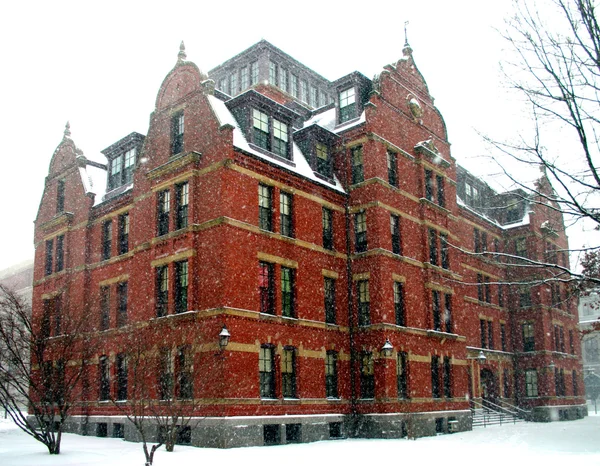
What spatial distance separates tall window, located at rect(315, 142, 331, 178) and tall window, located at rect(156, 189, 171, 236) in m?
7.79

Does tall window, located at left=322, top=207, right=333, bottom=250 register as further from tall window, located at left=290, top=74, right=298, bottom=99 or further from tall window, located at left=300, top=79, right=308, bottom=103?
tall window, located at left=300, top=79, right=308, bottom=103

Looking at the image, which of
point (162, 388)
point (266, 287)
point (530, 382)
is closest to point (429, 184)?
point (266, 287)

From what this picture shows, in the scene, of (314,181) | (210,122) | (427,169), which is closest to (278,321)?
(314,181)

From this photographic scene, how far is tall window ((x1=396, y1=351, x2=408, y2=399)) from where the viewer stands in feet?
94.3

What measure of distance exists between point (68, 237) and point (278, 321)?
15813 millimetres

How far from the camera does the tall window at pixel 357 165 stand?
100 feet

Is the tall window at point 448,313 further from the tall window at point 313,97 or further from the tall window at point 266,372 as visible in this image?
the tall window at point 313,97

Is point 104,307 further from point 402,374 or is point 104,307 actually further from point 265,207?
point 402,374

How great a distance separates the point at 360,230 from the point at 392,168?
151 inches

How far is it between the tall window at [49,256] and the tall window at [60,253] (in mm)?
644

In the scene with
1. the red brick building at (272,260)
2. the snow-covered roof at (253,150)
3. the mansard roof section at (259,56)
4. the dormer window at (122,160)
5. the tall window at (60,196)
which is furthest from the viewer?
the mansard roof section at (259,56)

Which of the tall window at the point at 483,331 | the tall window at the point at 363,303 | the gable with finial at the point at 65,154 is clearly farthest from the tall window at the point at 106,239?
the tall window at the point at 483,331

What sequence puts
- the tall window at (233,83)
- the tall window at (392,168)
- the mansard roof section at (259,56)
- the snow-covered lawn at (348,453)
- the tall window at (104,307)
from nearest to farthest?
1. the snow-covered lawn at (348,453)
2. the tall window at (392,168)
3. the tall window at (104,307)
4. the mansard roof section at (259,56)
5. the tall window at (233,83)

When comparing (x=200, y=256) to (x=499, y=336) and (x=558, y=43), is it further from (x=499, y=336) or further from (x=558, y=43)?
(x=499, y=336)
